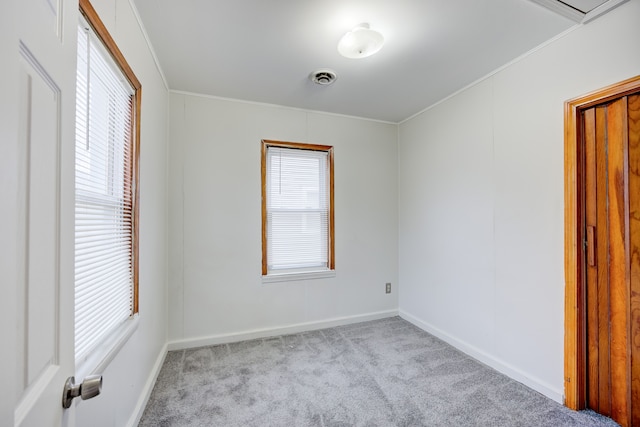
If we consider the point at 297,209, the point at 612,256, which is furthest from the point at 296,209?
the point at 612,256

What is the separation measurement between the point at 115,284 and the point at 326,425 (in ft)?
4.93

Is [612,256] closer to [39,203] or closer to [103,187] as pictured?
[39,203]

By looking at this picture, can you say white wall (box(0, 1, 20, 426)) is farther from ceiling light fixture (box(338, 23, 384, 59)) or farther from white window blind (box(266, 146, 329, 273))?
white window blind (box(266, 146, 329, 273))

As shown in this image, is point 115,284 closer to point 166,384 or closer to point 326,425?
point 166,384

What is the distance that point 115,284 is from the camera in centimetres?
154

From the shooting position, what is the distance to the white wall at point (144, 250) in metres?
1.39

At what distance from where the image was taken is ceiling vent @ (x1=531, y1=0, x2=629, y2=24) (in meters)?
1.65

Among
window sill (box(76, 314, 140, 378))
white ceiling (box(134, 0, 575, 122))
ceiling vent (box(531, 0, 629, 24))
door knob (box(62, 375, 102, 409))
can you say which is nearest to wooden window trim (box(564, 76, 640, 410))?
ceiling vent (box(531, 0, 629, 24))

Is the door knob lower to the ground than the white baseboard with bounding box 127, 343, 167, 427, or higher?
higher

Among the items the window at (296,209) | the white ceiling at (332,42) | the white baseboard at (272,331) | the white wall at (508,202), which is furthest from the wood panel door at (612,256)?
the window at (296,209)

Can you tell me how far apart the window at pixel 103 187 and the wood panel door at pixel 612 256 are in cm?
283

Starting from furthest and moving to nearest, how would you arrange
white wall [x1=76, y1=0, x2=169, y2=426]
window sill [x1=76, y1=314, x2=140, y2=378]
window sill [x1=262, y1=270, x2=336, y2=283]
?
window sill [x1=262, y1=270, x2=336, y2=283] → white wall [x1=76, y1=0, x2=169, y2=426] → window sill [x1=76, y1=314, x2=140, y2=378]

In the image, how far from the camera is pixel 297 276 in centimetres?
320

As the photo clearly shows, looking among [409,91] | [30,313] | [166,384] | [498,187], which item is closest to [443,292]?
[498,187]
